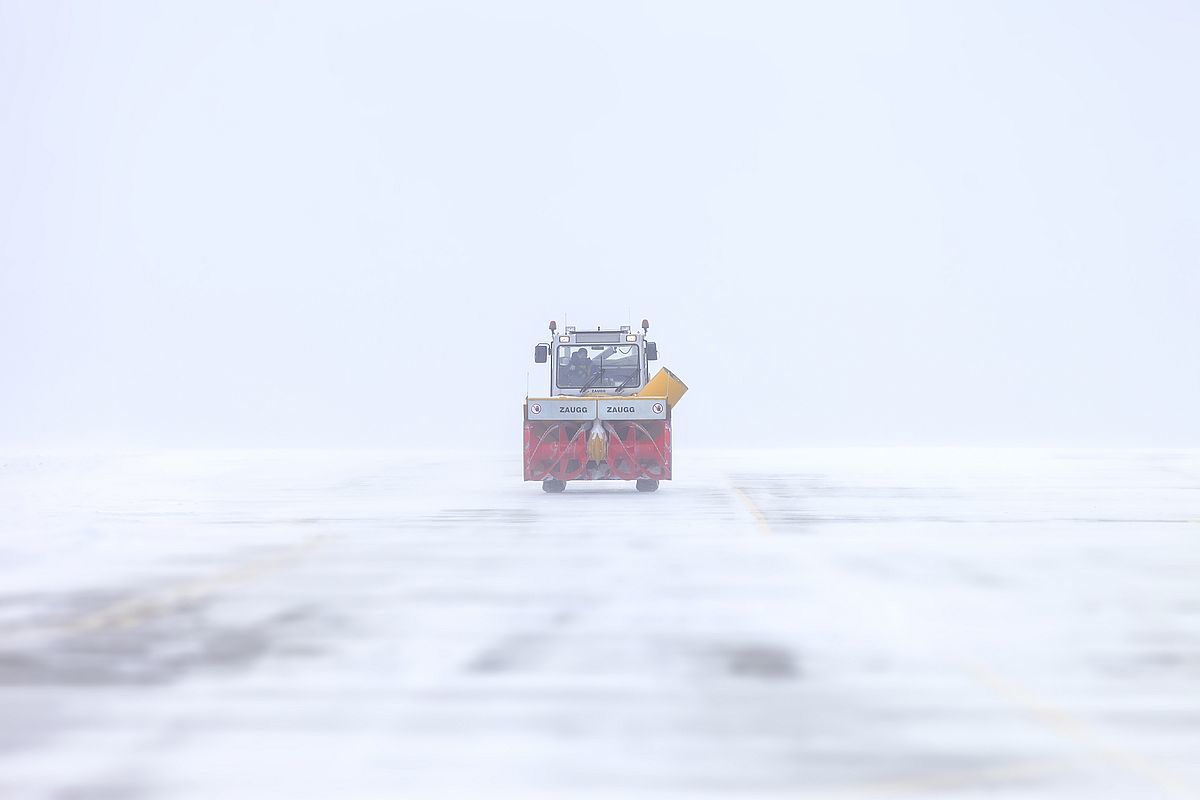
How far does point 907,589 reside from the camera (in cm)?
1266

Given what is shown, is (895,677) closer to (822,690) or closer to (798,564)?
(822,690)

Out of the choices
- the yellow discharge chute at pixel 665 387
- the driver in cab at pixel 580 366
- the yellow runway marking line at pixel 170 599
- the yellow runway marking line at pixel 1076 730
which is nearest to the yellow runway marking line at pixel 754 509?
the yellow discharge chute at pixel 665 387

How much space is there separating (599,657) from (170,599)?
14.1 feet

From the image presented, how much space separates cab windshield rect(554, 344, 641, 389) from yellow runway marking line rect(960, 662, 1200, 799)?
19036 mm

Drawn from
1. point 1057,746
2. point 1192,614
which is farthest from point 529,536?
point 1057,746

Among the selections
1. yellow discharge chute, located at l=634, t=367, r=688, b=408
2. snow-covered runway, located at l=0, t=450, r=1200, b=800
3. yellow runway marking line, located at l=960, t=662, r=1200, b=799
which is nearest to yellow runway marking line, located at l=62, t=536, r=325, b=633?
snow-covered runway, located at l=0, t=450, r=1200, b=800

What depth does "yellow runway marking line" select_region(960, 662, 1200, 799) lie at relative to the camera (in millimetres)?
5984

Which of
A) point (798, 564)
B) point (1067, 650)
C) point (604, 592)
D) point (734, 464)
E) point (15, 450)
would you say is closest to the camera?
point (1067, 650)

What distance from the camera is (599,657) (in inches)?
359

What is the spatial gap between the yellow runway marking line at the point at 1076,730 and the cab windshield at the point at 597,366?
62.5ft

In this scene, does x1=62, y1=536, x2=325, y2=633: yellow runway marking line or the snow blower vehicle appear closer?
x1=62, y1=536, x2=325, y2=633: yellow runway marking line

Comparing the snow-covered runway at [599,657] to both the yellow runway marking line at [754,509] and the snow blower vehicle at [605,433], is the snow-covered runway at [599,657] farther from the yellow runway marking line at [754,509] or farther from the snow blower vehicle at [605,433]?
the snow blower vehicle at [605,433]

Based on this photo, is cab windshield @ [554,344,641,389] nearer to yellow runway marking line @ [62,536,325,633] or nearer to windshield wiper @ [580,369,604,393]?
windshield wiper @ [580,369,604,393]

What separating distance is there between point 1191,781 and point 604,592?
22.1 ft
